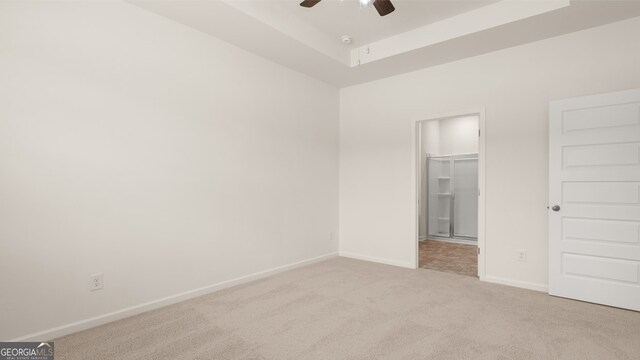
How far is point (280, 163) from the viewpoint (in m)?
4.07

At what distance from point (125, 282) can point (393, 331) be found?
7.43 ft

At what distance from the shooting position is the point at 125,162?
2.67 metres

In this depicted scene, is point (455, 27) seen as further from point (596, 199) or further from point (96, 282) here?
point (96, 282)

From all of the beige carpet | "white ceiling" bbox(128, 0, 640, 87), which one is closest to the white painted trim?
the beige carpet

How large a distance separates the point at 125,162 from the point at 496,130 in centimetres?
388

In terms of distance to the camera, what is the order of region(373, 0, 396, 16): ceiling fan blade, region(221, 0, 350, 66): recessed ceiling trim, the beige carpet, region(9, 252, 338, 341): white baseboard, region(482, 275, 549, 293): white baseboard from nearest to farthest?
1. the beige carpet
2. region(9, 252, 338, 341): white baseboard
3. region(373, 0, 396, 16): ceiling fan blade
4. region(221, 0, 350, 66): recessed ceiling trim
5. region(482, 275, 549, 293): white baseboard

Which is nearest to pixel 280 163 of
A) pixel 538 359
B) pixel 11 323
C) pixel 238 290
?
pixel 238 290

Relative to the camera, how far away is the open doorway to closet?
20.4 ft

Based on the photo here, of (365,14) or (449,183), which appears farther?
(449,183)

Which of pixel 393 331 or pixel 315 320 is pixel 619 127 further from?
pixel 315 320

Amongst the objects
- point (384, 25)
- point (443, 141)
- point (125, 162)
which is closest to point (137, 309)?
point (125, 162)

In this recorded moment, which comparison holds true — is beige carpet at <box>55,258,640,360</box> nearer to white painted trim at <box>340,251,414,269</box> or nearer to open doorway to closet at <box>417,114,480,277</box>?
white painted trim at <box>340,251,414,269</box>

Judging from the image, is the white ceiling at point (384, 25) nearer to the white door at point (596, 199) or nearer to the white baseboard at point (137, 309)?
the white door at point (596, 199)

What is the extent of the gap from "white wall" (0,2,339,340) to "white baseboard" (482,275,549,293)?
8.16 feet
